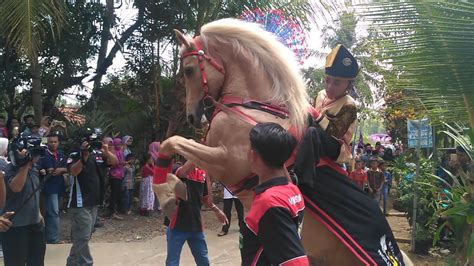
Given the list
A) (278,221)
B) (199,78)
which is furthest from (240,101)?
(278,221)

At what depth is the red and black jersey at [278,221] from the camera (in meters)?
2.10

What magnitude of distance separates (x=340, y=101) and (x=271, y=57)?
1.73ft

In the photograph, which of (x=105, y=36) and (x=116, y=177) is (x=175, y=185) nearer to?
(x=116, y=177)

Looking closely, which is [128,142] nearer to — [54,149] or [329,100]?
[54,149]

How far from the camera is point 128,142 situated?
1109cm

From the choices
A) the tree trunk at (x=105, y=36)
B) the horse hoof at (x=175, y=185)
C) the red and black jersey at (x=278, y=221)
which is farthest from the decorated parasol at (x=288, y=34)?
the tree trunk at (x=105, y=36)

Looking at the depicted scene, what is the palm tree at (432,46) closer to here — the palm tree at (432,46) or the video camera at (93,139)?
the palm tree at (432,46)

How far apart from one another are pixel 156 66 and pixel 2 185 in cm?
911

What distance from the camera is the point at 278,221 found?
2.13 meters

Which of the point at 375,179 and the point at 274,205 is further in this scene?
the point at 375,179

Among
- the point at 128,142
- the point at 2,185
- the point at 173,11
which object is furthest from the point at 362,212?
the point at 173,11

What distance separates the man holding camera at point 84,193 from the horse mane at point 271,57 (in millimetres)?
3037

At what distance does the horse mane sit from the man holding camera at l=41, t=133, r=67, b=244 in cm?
471

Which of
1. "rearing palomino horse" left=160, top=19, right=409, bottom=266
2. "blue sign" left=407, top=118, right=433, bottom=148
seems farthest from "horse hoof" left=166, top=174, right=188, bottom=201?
"blue sign" left=407, top=118, right=433, bottom=148
